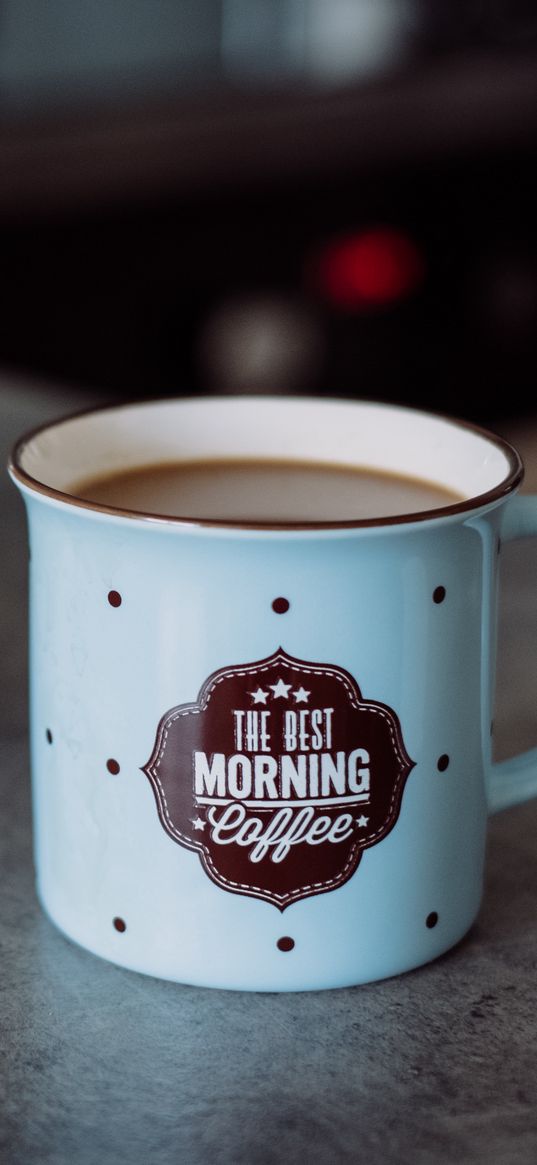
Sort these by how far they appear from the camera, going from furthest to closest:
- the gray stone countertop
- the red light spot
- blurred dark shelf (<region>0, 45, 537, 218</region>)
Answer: the red light spot, blurred dark shelf (<region>0, 45, 537, 218</region>), the gray stone countertop

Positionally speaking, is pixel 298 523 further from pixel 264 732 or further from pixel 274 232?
pixel 274 232

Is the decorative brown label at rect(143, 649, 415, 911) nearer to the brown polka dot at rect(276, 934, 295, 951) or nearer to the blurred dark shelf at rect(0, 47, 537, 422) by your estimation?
the brown polka dot at rect(276, 934, 295, 951)

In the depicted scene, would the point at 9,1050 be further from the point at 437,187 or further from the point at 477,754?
the point at 437,187

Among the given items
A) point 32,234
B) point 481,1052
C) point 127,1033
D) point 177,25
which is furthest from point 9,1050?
point 177,25

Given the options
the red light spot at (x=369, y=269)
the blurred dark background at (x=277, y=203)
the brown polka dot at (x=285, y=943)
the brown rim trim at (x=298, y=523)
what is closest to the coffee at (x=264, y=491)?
the brown rim trim at (x=298, y=523)

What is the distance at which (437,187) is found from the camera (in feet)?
7.62

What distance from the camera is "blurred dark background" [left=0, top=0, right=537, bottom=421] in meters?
2.04

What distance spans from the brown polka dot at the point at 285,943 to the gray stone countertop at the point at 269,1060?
19mm

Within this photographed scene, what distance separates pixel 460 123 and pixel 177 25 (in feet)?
2.56

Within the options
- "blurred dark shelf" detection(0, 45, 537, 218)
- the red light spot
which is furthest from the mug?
the red light spot

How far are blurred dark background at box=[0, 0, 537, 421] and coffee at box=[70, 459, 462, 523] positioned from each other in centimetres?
150

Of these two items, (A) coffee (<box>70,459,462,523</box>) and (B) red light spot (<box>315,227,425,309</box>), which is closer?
(A) coffee (<box>70,459,462,523</box>)

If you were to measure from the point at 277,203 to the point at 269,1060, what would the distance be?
6.25ft

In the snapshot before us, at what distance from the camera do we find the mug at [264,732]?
391mm
